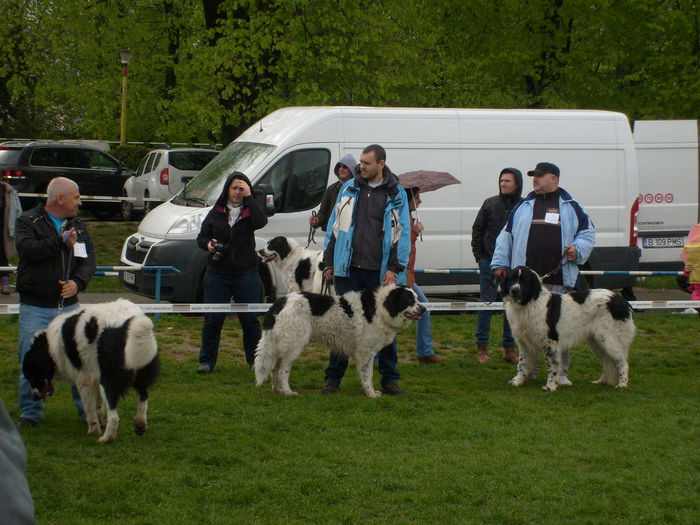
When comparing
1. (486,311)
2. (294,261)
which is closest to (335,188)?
(294,261)

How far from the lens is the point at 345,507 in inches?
219

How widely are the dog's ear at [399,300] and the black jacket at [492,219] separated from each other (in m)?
2.41

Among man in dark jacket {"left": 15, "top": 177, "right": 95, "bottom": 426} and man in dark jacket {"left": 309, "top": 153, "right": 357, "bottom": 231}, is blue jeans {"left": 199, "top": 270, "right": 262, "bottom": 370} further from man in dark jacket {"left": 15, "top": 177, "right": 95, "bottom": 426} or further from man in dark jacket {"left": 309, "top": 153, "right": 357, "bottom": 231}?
man in dark jacket {"left": 15, "top": 177, "right": 95, "bottom": 426}

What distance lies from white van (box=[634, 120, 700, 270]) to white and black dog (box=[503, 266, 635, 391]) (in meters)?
6.63

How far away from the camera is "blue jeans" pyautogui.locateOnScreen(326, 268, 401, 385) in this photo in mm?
8445

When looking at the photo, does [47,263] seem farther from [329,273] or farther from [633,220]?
[633,220]

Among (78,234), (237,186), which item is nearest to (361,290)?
(237,186)

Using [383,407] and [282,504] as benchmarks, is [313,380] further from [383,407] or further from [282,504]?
[282,504]

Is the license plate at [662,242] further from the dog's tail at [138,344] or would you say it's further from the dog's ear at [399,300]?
the dog's tail at [138,344]

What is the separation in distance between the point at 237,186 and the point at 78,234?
218 cm

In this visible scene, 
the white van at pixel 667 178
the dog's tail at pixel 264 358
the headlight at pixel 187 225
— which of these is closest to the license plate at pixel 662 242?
the white van at pixel 667 178

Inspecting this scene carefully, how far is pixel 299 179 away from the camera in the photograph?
12500 mm

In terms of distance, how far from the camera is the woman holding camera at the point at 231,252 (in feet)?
30.0

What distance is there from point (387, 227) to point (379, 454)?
7.38ft
